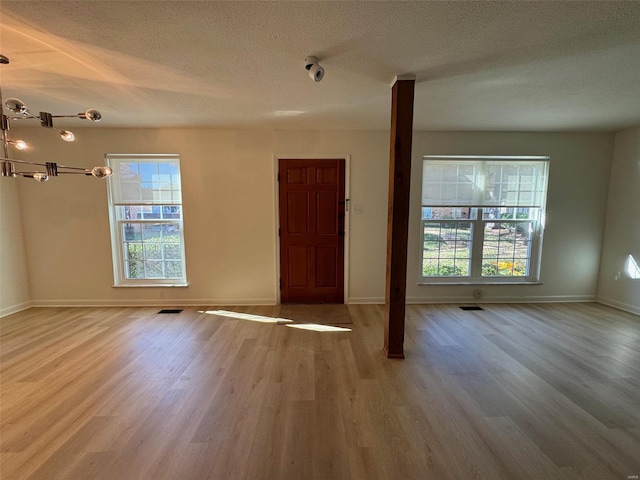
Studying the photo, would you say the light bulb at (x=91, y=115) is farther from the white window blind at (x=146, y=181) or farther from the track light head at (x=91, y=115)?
the white window blind at (x=146, y=181)

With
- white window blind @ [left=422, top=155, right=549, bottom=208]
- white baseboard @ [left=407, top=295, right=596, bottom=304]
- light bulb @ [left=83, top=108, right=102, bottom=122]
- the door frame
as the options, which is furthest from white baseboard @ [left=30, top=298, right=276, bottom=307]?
white window blind @ [left=422, top=155, right=549, bottom=208]

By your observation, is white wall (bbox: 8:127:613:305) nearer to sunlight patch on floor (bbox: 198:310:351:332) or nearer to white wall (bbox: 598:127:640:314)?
white wall (bbox: 598:127:640:314)

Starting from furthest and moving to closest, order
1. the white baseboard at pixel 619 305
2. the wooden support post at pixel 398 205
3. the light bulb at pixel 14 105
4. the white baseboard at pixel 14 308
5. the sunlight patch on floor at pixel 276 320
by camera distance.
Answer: the white baseboard at pixel 619 305
the white baseboard at pixel 14 308
the sunlight patch on floor at pixel 276 320
the wooden support post at pixel 398 205
the light bulb at pixel 14 105

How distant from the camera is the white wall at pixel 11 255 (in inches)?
131

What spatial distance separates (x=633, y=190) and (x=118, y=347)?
20.9ft

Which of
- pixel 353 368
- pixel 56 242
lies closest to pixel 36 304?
pixel 56 242

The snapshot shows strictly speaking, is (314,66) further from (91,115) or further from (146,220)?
(146,220)

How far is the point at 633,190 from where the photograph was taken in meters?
3.47

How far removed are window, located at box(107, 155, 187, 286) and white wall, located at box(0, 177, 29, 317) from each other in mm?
1139

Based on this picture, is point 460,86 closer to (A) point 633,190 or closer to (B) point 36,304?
(A) point 633,190

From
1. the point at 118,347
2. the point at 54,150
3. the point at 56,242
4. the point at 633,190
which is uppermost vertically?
the point at 54,150

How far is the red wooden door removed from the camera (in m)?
3.70

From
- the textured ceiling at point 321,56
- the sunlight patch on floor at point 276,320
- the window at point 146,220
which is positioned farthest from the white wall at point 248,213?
the textured ceiling at point 321,56

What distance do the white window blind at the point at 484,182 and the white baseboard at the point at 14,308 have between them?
5633 millimetres
